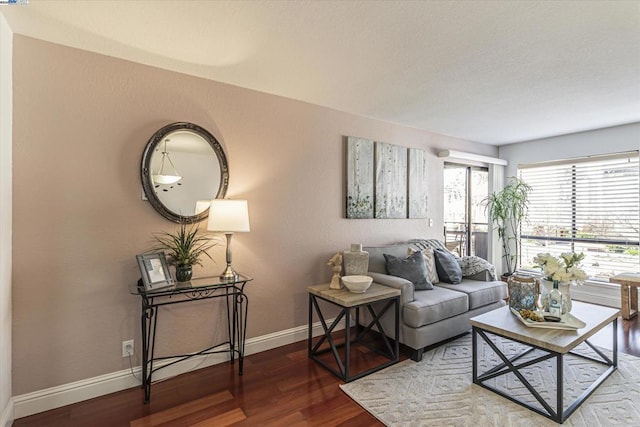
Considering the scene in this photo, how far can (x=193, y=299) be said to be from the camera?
2312 millimetres

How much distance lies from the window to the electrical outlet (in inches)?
222

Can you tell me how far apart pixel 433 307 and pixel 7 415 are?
9.90 ft

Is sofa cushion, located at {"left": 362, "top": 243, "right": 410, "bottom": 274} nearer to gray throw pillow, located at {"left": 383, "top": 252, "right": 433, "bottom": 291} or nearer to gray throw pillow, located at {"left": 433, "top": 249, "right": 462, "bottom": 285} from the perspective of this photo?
gray throw pillow, located at {"left": 383, "top": 252, "right": 433, "bottom": 291}

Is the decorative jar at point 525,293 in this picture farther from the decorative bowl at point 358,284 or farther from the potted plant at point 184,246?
the potted plant at point 184,246

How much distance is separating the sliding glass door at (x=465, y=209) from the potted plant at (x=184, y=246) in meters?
3.53

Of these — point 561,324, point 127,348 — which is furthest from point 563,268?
point 127,348

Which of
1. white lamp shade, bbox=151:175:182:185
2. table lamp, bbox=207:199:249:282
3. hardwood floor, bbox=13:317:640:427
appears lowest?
hardwood floor, bbox=13:317:640:427

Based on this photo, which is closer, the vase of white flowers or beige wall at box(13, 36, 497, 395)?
beige wall at box(13, 36, 497, 395)

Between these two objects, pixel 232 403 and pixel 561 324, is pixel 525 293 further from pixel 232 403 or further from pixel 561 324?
pixel 232 403

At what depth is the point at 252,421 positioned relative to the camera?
1945 millimetres

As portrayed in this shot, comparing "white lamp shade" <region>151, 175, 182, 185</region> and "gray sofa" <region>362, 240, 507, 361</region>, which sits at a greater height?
"white lamp shade" <region>151, 175, 182, 185</region>

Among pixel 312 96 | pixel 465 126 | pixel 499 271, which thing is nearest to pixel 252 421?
pixel 312 96

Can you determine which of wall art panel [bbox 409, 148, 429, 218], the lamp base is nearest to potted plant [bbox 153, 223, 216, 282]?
the lamp base

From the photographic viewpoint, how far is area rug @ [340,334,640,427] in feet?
6.33
